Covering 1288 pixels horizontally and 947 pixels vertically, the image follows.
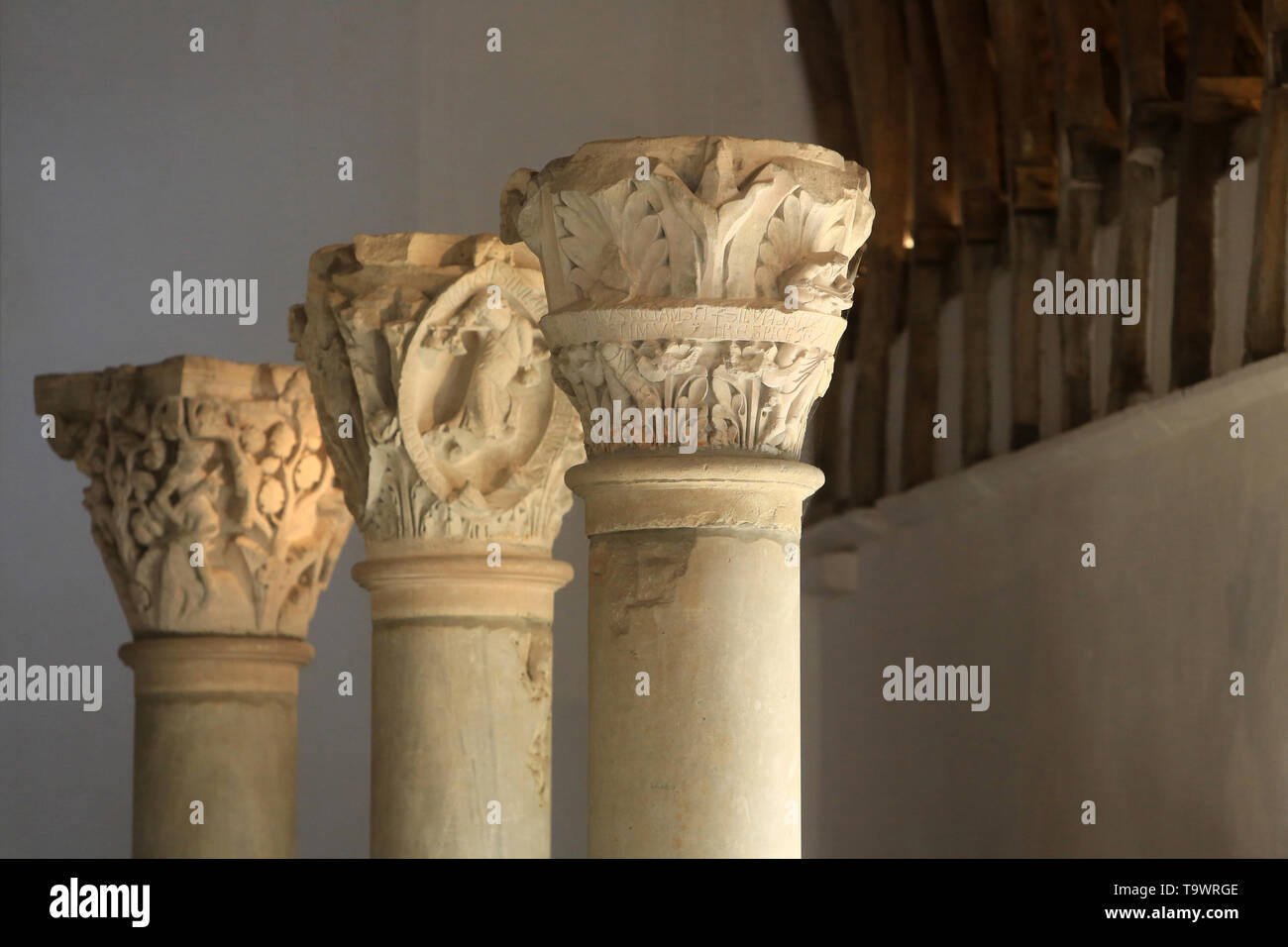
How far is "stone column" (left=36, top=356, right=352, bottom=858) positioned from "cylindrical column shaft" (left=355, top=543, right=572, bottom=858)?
1.33m

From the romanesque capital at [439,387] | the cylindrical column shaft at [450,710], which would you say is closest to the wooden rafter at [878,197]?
the romanesque capital at [439,387]

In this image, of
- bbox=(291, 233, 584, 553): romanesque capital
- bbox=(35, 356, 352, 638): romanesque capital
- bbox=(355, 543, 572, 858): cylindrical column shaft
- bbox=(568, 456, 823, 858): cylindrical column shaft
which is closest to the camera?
bbox=(568, 456, 823, 858): cylindrical column shaft

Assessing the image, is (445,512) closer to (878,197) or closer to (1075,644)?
(1075,644)

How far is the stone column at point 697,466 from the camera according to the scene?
15.3ft

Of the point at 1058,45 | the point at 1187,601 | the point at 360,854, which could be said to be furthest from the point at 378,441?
the point at 360,854

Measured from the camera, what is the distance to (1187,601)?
28.3 feet

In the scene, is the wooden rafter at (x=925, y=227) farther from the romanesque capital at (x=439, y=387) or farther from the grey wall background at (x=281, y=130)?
the romanesque capital at (x=439, y=387)

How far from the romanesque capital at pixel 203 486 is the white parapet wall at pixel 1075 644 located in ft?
12.6

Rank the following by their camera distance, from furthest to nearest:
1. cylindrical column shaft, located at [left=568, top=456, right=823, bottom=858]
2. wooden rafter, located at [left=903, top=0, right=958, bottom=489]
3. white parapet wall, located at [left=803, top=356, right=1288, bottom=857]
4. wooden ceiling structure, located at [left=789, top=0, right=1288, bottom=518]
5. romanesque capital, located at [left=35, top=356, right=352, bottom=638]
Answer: wooden rafter, located at [left=903, top=0, right=958, bottom=489] < wooden ceiling structure, located at [left=789, top=0, right=1288, bottom=518] < white parapet wall, located at [left=803, top=356, right=1288, bottom=857] < romanesque capital, located at [left=35, top=356, right=352, bottom=638] < cylindrical column shaft, located at [left=568, top=456, right=823, bottom=858]

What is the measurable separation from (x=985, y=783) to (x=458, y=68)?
18.1 feet

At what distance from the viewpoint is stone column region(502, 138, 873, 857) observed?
4664 mm

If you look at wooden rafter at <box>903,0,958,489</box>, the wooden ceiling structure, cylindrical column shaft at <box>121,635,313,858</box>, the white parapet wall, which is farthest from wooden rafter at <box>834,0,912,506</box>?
cylindrical column shaft at <box>121,635,313,858</box>

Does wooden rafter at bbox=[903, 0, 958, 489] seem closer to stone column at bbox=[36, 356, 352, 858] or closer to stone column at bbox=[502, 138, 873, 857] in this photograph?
stone column at bbox=[36, 356, 352, 858]
